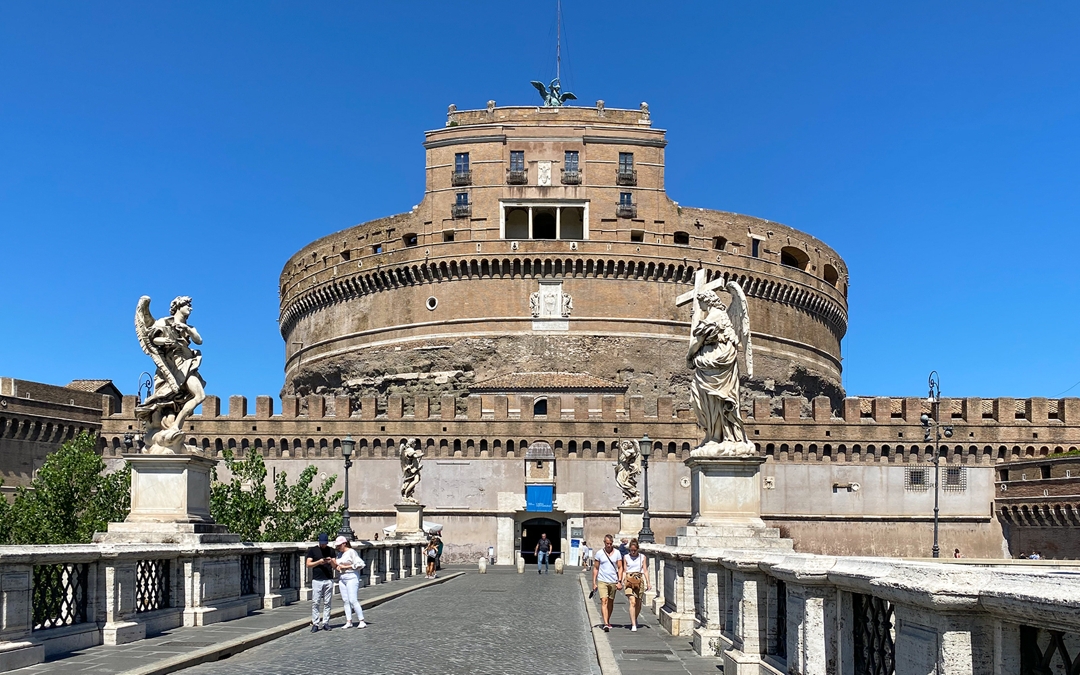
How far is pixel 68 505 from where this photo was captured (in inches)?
1168

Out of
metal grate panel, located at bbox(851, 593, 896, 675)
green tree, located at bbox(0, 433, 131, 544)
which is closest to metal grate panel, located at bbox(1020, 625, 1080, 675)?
metal grate panel, located at bbox(851, 593, 896, 675)

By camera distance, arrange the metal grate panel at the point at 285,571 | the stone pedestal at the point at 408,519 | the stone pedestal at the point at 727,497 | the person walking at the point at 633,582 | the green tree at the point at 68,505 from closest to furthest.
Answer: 1. the stone pedestal at the point at 727,497
2. the person walking at the point at 633,582
3. the metal grate panel at the point at 285,571
4. the green tree at the point at 68,505
5. the stone pedestal at the point at 408,519

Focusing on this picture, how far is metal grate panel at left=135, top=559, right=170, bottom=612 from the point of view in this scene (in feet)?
33.0

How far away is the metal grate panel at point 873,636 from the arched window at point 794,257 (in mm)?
51218

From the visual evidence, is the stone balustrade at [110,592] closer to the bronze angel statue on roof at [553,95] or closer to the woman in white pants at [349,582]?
the woman in white pants at [349,582]

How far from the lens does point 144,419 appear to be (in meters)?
11.7

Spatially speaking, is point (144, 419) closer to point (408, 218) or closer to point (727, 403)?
point (727, 403)

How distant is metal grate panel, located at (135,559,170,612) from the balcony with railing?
138ft

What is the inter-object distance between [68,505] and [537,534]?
19.0 metres

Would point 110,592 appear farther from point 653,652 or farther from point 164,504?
point 653,652

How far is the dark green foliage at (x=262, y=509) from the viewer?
2944 cm

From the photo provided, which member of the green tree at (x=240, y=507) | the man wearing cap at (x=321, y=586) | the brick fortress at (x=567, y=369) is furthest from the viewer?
the brick fortress at (x=567, y=369)

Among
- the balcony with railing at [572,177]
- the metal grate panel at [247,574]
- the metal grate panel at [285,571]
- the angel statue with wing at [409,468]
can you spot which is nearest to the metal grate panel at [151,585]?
the metal grate panel at [247,574]

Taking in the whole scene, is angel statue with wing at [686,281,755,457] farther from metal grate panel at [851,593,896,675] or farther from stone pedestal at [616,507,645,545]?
stone pedestal at [616,507,645,545]
